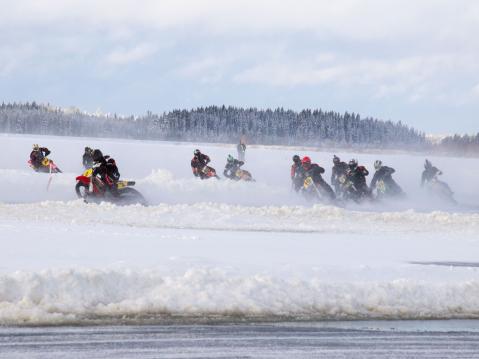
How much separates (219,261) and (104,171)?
35.0ft

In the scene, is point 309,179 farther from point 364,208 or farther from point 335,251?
point 335,251

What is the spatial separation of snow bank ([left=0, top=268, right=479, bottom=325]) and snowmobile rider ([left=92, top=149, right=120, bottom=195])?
12.3 metres

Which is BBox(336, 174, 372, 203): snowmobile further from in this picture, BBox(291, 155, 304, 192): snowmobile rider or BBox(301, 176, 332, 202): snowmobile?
BBox(291, 155, 304, 192): snowmobile rider

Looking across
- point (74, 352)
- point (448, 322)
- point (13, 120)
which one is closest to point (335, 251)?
point (448, 322)

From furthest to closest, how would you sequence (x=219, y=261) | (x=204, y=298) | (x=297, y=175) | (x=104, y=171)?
(x=297, y=175)
(x=104, y=171)
(x=219, y=261)
(x=204, y=298)

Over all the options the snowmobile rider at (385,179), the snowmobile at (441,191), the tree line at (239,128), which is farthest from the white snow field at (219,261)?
the tree line at (239,128)

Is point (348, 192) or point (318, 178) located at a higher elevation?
point (318, 178)

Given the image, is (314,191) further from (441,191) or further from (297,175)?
(441,191)

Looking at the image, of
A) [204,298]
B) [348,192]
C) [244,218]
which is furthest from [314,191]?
[204,298]

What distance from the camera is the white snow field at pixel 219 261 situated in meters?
7.73

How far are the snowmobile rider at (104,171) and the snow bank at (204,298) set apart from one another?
40.3ft

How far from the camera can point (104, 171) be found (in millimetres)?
20703

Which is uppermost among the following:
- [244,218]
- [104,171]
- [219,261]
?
[104,171]

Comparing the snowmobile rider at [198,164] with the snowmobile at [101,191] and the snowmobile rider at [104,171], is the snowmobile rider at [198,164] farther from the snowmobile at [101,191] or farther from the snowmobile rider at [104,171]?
the snowmobile rider at [104,171]
